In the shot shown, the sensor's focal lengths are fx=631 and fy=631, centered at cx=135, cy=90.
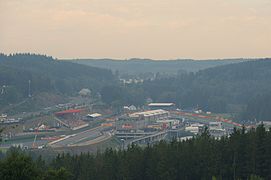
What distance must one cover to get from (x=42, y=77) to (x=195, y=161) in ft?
276

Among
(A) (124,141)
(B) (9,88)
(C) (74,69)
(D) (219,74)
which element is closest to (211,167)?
(A) (124,141)

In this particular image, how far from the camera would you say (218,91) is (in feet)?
365

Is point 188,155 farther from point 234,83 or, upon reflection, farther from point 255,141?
point 234,83

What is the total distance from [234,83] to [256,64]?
44.1ft

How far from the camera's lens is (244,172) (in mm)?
23781

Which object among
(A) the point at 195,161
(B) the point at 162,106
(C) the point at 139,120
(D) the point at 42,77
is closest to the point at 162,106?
(B) the point at 162,106

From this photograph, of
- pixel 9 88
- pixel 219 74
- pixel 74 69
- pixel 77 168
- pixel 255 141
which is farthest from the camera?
pixel 74 69

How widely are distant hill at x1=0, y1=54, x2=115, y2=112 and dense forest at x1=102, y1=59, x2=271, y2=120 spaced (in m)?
10.7

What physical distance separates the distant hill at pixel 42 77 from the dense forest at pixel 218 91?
1074 cm

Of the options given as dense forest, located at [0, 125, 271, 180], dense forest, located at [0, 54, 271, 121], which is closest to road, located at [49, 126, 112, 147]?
dense forest, located at [0, 54, 271, 121]

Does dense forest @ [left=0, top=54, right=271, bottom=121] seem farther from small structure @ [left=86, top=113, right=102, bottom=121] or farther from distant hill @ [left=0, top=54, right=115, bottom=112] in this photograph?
small structure @ [left=86, top=113, right=102, bottom=121]

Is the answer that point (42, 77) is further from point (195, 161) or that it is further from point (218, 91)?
point (195, 161)

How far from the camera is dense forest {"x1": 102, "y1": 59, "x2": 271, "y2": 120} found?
91.9 meters

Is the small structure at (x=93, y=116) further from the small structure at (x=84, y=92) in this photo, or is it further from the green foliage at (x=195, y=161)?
the green foliage at (x=195, y=161)
